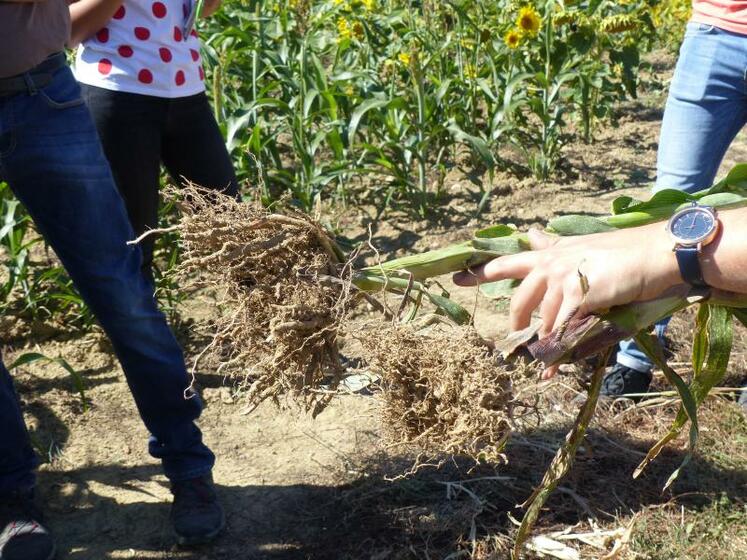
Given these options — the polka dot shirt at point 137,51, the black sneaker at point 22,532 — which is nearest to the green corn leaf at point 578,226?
the polka dot shirt at point 137,51

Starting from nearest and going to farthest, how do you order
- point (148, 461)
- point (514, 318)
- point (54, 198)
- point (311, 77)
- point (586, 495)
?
point (514, 318) → point (54, 198) → point (586, 495) → point (148, 461) → point (311, 77)

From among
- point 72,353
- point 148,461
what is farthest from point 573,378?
point 72,353

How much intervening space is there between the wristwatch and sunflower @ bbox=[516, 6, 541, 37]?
330 cm

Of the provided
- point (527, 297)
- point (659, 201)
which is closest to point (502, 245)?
point (527, 297)

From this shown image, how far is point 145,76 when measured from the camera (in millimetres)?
2375

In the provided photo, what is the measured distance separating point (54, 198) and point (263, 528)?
1004 millimetres

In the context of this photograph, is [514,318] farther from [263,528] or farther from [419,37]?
[419,37]

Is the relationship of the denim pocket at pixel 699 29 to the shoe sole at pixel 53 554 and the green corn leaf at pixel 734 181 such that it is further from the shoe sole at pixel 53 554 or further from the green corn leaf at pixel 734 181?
the shoe sole at pixel 53 554

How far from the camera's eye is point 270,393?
1381 mm

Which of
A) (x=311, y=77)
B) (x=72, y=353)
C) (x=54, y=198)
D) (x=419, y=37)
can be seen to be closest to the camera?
(x=54, y=198)

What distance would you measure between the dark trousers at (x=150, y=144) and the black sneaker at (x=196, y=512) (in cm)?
71

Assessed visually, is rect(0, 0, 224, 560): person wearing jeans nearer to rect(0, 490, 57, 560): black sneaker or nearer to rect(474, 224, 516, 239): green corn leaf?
rect(0, 490, 57, 560): black sneaker

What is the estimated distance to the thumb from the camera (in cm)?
131

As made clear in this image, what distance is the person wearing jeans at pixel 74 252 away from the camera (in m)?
1.91
